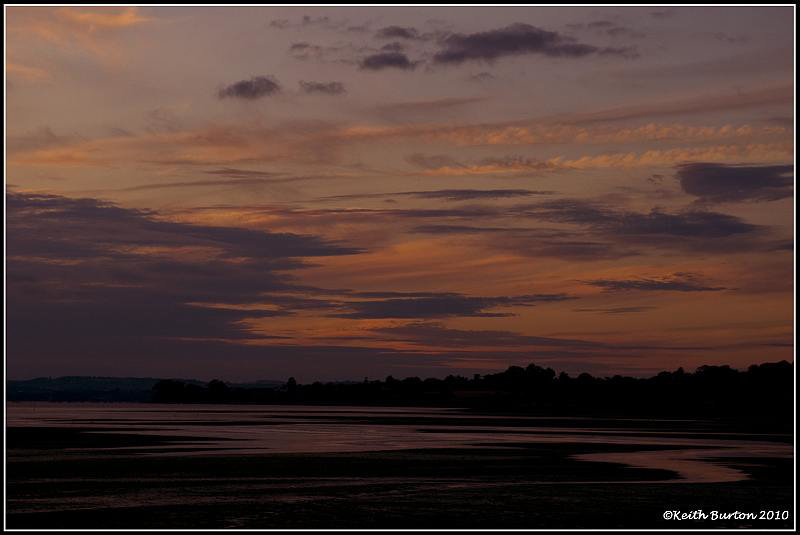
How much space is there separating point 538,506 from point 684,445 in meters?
37.1

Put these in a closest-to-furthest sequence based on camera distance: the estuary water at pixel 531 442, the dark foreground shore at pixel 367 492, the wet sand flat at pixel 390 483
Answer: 1. the dark foreground shore at pixel 367 492
2. the wet sand flat at pixel 390 483
3. the estuary water at pixel 531 442

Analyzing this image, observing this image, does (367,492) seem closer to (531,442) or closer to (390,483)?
(390,483)

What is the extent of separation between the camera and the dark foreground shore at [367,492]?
35312 mm

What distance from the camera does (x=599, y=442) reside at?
2972 inches

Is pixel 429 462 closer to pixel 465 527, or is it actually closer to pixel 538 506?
pixel 538 506

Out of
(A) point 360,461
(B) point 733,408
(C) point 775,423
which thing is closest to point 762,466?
(A) point 360,461

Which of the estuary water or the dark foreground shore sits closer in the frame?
the dark foreground shore

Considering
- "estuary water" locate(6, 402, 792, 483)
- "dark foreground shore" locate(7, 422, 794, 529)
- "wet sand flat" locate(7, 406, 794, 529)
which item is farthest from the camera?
"estuary water" locate(6, 402, 792, 483)

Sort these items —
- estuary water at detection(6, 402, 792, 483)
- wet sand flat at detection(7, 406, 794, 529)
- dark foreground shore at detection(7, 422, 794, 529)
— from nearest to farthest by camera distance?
dark foreground shore at detection(7, 422, 794, 529), wet sand flat at detection(7, 406, 794, 529), estuary water at detection(6, 402, 792, 483)

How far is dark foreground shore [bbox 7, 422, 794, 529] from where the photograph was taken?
35.3m

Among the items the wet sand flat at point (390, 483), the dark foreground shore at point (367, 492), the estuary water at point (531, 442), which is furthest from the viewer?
the estuary water at point (531, 442)

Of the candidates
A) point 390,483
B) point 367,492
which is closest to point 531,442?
point 390,483

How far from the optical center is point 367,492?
4200 centimetres

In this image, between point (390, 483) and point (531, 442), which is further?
point (531, 442)
